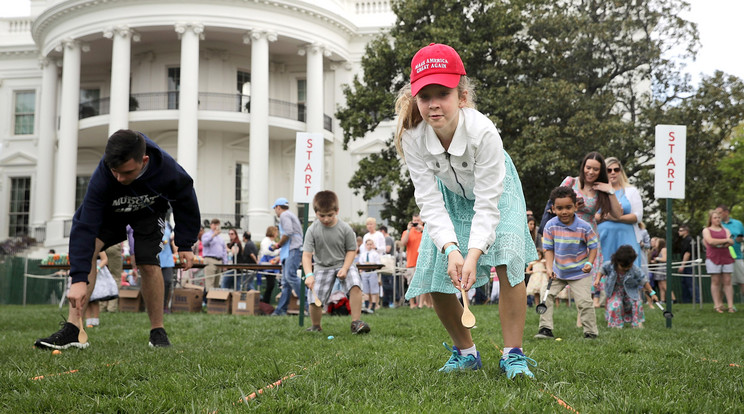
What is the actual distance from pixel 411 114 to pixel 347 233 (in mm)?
4144

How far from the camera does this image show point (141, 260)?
6.02 meters

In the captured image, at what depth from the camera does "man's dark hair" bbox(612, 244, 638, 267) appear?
27.5 feet

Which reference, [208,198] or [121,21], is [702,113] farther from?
[121,21]

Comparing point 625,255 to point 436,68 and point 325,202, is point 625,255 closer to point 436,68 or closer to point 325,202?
point 325,202

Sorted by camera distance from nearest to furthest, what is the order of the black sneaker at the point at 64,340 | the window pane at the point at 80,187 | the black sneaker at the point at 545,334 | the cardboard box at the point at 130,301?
the black sneaker at the point at 64,340 < the black sneaker at the point at 545,334 < the cardboard box at the point at 130,301 < the window pane at the point at 80,187

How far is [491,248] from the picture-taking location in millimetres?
3965

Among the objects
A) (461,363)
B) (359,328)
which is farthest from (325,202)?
(461,363)

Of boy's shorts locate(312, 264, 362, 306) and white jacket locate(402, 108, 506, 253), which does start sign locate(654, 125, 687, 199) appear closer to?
boy's shorts locate(312, 264, 362, 306)

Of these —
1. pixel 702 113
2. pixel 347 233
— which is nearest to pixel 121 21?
pixel 702 113

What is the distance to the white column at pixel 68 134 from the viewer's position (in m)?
30.5

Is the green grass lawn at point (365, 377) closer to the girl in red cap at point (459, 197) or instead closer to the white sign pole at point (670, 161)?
the girl in red cap at point (459, 197)

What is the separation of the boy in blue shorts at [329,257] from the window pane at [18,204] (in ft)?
105

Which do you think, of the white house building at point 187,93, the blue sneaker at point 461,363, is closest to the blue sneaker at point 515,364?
the blue sneaker at point 461,363

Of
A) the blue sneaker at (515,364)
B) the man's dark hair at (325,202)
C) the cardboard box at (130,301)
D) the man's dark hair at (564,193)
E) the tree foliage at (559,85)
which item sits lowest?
the cardboard box at (130,301)
